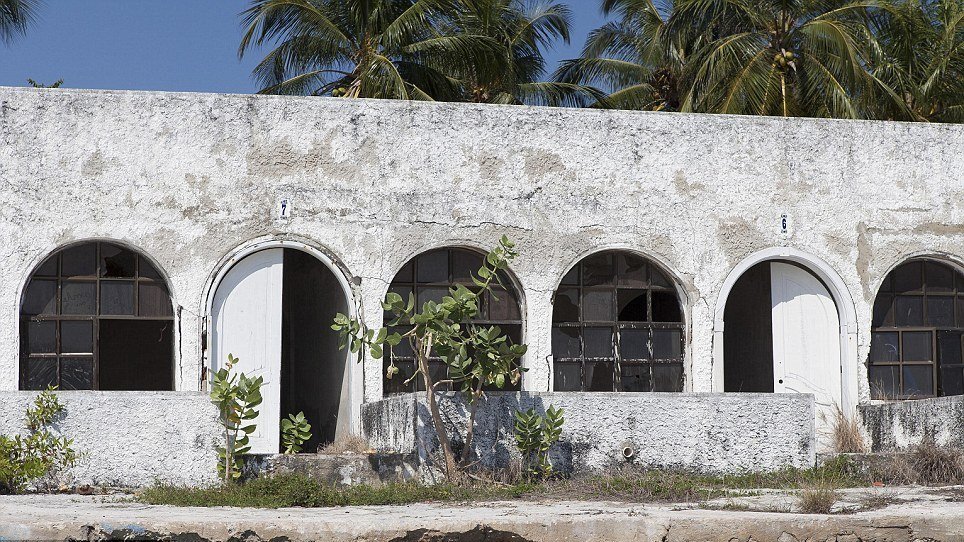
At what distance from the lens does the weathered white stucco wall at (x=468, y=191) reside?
12.5 meters

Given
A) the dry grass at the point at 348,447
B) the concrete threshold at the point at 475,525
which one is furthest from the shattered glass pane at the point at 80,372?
the concrete threshold at the point at 475,525

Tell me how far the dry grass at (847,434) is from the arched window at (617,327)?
179cm

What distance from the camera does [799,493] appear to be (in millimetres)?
9383

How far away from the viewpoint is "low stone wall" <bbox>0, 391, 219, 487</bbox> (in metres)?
10.4

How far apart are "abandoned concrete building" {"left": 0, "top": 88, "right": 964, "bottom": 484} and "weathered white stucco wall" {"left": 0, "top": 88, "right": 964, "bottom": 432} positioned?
2cm

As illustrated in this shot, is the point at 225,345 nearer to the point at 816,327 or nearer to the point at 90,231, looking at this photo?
the point at 90,231

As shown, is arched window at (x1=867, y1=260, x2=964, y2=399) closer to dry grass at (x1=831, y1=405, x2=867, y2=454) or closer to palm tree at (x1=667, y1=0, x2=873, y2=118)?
dry grass at (x1=831, y1=405, x2=867, y2=454)

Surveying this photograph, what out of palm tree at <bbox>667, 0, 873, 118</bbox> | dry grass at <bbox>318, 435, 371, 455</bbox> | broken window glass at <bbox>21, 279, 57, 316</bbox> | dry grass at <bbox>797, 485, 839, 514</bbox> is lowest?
dry grass at <bbox>797, 485, 839, 514</bbox>

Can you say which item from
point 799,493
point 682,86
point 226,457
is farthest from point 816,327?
point 682,86

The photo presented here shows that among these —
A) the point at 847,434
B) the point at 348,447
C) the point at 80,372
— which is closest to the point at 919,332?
the point at 847,434

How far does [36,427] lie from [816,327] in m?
8.69

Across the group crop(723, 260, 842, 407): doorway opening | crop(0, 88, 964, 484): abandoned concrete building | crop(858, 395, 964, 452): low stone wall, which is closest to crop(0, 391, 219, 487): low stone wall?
crop(0, 88, 964, 484): abandoned concrete building

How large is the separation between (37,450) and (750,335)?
965 centimetres

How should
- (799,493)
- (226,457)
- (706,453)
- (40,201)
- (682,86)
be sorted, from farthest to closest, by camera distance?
(682,86) < (40,201) < (706,453) < (226,457) < (799,493)
